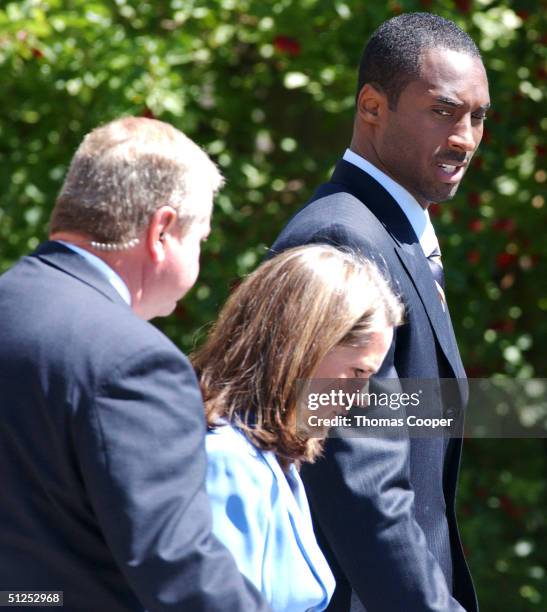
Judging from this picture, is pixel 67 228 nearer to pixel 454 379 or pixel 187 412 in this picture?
pixel 187 412

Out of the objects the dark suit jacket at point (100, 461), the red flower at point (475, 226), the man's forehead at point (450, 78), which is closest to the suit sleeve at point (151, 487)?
the dark suit jacket at point (100, 461)

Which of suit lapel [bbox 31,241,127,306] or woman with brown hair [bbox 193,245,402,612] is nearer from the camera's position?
suit lapel [bbox 31,241,127,306]

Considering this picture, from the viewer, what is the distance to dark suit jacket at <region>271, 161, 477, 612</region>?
1817 mm

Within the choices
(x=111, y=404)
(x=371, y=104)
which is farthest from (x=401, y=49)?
(x=111, y=404)

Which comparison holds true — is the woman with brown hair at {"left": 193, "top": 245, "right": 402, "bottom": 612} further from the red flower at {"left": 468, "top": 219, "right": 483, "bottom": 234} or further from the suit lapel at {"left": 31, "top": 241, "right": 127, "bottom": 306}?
the red flower at {"left": 468, "top": 219, "right": 483, "bottom": 234}

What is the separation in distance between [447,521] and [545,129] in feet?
8.68

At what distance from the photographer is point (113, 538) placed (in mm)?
1396

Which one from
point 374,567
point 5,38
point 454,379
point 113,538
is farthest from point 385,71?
point 5,38

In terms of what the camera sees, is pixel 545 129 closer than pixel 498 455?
Yes

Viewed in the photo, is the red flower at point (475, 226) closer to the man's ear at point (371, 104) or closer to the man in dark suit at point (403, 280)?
the man in dark suit at point (403, 280)

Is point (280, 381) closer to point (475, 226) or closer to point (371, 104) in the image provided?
point (371, 104)

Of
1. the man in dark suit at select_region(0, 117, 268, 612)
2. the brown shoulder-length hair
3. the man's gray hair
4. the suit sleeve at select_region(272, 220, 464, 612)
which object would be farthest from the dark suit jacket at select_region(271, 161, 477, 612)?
the man's gray hair

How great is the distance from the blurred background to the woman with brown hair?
1.99 m

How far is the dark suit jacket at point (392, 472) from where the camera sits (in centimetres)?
182
